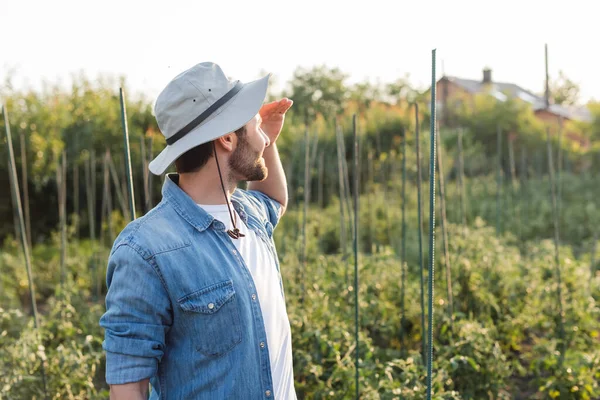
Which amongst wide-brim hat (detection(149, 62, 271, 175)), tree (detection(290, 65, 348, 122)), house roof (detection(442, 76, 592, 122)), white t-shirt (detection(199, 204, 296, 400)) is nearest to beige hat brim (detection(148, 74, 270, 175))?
wide-brim hat (detection(149, 62, 271, 175))

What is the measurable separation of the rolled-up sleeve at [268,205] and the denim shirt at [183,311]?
365 mm

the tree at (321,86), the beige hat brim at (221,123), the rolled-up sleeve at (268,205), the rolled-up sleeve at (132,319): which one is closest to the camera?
the rolled-up sleeve at (132,319)

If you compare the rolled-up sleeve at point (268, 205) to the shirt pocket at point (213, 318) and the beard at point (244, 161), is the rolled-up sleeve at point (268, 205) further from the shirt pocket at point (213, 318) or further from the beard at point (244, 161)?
the shirt pocket at point (213, 318)

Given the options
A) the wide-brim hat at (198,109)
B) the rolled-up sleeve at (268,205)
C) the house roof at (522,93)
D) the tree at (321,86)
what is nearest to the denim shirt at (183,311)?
the wide-brim hat at (198,109)

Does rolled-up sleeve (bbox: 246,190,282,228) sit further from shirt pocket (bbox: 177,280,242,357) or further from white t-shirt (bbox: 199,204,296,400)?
shirt pocket (bbox: 177,280,242,357)

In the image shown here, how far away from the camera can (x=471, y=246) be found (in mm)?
3727

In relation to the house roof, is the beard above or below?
below

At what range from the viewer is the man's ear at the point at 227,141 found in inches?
46.2

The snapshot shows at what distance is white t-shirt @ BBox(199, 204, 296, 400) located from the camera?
119 cm

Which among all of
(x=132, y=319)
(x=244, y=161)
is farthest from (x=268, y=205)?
(x=132, y=319)

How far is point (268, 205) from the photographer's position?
1562 mm

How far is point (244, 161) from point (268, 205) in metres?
0.37

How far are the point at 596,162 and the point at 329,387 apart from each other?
40.9ft

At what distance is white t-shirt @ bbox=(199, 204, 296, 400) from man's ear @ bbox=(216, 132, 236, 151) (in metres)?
0.13
